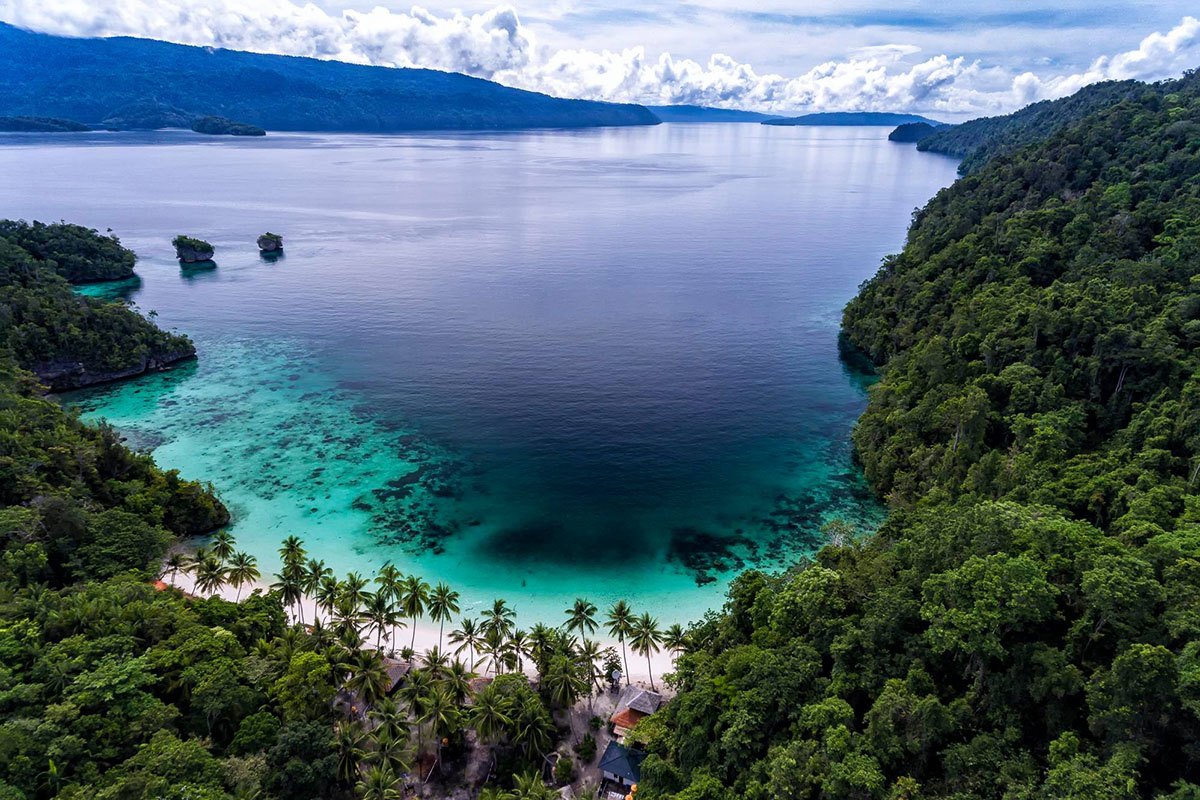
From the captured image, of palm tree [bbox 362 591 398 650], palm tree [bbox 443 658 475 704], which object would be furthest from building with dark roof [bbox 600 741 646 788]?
palm tree [bbox 362 591 398 650]

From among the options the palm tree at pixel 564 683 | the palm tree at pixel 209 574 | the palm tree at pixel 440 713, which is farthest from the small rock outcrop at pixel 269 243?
the palm tree at pixel 564 683

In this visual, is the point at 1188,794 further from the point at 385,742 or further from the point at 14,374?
the point at 14,374

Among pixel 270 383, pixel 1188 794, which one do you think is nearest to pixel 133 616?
pixel 1188 794

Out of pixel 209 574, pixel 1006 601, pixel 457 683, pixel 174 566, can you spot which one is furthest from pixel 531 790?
pixel 174 566

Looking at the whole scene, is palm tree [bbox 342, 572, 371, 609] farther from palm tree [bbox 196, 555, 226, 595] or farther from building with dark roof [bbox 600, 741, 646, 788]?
building with dark roof [bbox 600, 741, 646, 788]

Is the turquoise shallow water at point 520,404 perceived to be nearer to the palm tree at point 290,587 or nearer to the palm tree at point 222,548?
the palm tree at point 222,548
